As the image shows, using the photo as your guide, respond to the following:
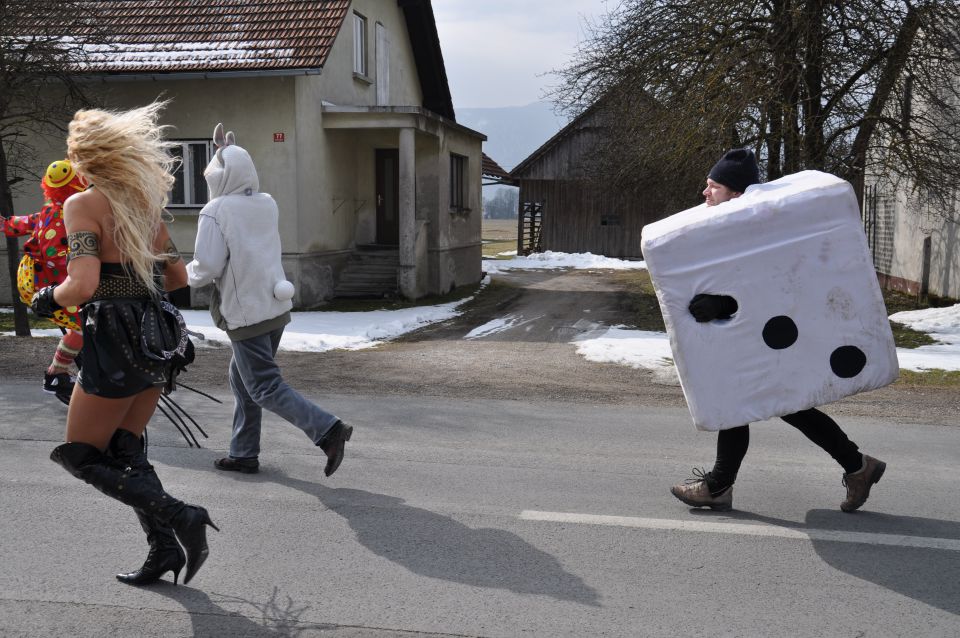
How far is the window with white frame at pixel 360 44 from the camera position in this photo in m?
19.6

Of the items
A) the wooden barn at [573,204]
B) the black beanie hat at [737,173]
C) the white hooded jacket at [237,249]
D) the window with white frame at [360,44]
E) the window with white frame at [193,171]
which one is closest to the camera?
the black beanie hat at [737,173]

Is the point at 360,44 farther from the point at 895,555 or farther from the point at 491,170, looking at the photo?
the point at 895,555

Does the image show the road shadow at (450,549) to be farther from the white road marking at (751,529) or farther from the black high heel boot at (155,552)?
the black high heel boot at (155,552)

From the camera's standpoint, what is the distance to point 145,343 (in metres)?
3.53

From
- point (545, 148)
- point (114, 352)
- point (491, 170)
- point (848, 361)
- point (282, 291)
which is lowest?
point (848, 361)

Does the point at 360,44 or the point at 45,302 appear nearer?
the point at 45,302

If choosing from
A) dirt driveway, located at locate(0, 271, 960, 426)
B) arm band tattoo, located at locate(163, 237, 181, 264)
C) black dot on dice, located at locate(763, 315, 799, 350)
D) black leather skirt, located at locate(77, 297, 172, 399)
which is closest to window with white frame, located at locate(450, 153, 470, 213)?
dirt driveway, located at locate(0, 271, 960, 426)

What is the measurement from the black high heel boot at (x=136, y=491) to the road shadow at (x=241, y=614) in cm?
14

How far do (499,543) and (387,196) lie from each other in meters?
17.1

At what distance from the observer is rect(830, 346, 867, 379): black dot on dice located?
4.17m

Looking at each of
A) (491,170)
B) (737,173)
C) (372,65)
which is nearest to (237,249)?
(737,173)

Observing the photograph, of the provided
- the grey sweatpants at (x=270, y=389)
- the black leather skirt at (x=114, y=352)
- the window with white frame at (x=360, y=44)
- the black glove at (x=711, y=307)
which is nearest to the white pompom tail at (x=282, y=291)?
the grey sweatpants at (x=270, y=389)

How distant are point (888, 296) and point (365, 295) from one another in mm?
10949

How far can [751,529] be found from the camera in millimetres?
4453
